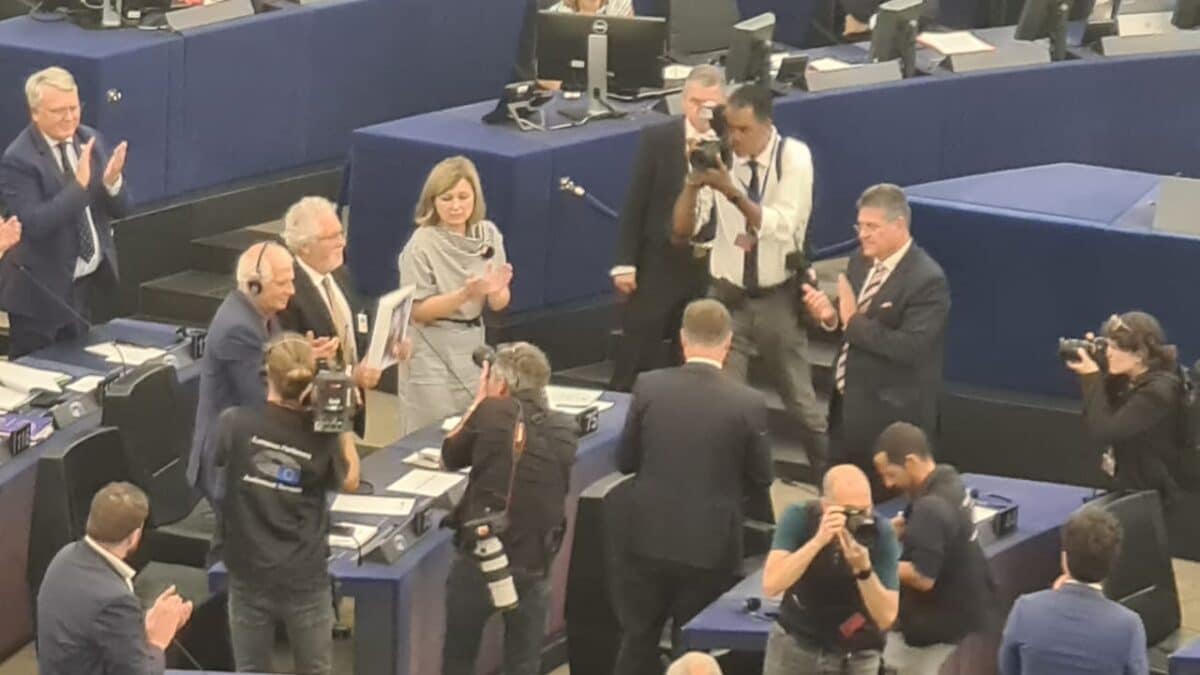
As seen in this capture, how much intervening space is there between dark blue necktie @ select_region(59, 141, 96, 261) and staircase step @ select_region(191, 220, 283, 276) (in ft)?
7.21

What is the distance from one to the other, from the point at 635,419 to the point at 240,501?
1.27 m

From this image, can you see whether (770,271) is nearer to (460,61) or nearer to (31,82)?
(31,82)

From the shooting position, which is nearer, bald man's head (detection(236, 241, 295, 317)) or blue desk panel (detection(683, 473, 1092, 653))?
blue desk panel (detection(683, 473, 1092, 653))

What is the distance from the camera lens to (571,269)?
437 inches

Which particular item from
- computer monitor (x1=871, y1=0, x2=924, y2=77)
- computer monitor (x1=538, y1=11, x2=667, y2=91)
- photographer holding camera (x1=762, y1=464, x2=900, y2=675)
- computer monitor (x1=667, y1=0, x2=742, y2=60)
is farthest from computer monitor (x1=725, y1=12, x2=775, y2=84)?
photographer holding camera (x1=762, y1=464, x2=900, y2=675)

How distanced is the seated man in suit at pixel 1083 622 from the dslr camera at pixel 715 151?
2496 millimetres

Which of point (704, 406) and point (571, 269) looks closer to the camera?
point (704, 406)

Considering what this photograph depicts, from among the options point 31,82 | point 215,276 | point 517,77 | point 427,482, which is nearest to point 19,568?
point 427,482

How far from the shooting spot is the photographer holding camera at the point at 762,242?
9289 millimetres

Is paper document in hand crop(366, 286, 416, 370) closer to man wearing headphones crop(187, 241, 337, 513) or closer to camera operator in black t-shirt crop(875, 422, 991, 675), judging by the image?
man wearing headphones crop(187, 241, 337, 513)

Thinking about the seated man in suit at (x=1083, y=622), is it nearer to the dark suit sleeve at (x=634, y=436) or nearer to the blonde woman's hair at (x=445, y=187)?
the dark suit sleeve at (x=634, y=436)

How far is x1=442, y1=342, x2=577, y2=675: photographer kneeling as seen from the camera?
Result: 7.63 m

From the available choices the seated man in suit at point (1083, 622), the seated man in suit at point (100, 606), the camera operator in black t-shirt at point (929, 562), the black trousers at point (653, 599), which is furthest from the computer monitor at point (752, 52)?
the seated man in suit at point (100, 606)

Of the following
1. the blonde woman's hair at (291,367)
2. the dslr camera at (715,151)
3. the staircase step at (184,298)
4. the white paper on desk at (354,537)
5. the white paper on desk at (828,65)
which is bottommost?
the staircase step at (184,298)
